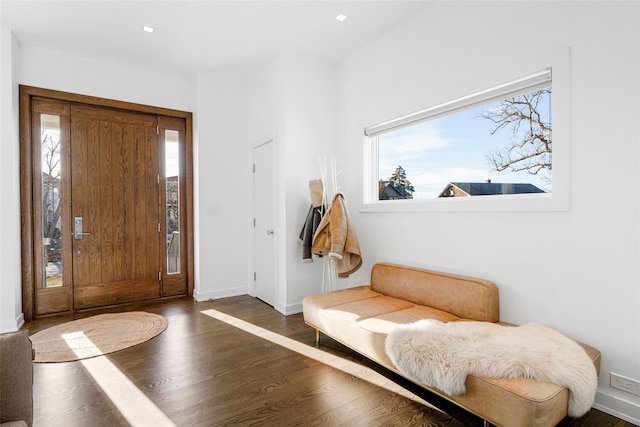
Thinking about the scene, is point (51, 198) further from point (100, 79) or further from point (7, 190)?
point (100, 79)

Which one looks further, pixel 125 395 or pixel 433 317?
pixel 433 317

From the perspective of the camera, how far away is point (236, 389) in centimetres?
211

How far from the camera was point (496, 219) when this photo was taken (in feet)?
7.78

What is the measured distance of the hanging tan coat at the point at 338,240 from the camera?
3.07 m

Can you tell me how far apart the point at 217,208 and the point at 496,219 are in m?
3.24

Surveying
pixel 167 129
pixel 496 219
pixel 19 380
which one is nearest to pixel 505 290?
pixel 496 219

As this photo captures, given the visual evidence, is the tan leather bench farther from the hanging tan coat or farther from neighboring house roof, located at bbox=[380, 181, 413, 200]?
neighboring house roof, located at bbox=[380, 181, 413, 200]

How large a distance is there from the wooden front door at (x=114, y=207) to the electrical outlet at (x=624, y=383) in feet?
14.4

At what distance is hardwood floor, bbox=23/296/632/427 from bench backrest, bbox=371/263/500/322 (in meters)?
0.62

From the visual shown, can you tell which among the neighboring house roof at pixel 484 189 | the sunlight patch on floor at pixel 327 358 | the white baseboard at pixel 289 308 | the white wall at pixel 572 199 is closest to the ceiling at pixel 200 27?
the white wall at pixel 572 199

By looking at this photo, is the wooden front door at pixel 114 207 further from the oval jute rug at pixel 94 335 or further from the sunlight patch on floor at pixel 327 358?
the sunlight patch on floor at pixel 327 358

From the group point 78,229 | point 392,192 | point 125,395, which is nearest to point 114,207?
point 78,229

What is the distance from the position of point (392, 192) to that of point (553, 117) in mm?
1548

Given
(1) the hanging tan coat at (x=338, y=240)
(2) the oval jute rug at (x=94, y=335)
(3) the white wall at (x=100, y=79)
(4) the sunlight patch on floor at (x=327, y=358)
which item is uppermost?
(3) the white wall at (x=100, y=79)
